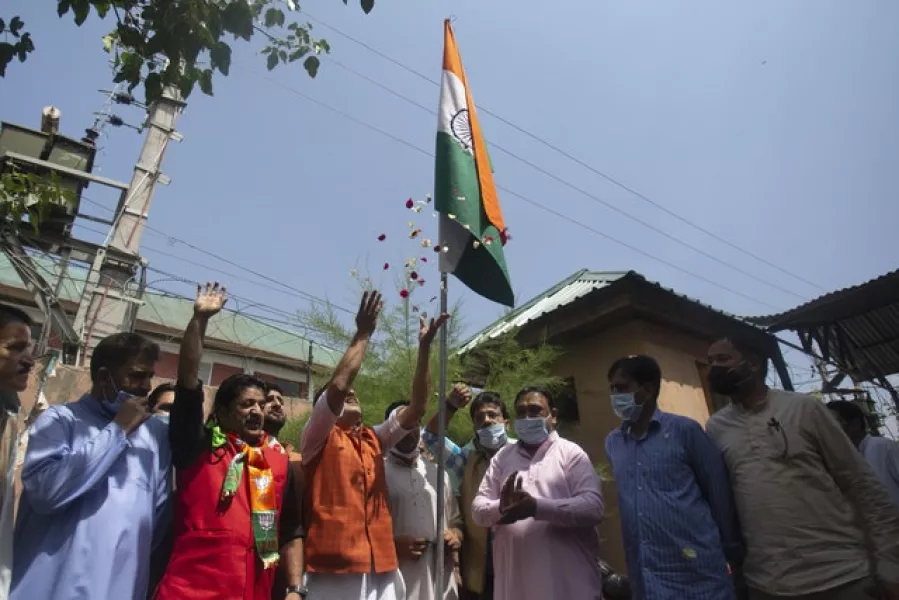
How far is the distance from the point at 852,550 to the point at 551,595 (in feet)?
4.50

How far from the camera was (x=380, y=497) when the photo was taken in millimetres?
3213

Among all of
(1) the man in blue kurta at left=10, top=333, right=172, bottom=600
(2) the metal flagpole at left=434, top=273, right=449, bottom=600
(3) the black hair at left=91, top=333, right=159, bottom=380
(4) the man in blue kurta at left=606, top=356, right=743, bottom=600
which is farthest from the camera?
(2) the metal flagpole at left=434, top=273, right=449, bottom=600

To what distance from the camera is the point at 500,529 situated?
10.7ft

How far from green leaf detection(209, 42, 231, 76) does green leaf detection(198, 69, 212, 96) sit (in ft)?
0.60

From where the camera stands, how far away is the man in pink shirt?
2910 millimetres

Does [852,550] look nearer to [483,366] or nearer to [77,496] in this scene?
[77,496]

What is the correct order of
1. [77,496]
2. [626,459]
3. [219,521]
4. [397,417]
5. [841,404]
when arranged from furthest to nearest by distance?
[841,404] → [397,417] → [626,459] → [219,521] → [77,496]

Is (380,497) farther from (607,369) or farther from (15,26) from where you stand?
(607,369)

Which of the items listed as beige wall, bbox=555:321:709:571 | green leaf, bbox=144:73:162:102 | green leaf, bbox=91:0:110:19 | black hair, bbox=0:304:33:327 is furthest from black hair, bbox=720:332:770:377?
beige wall, bbox=555:321:709:571

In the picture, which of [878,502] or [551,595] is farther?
[551,595]

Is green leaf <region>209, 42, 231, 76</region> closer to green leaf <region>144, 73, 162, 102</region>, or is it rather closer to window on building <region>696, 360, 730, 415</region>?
green leaf <region>144, 73, 162, 102</region>

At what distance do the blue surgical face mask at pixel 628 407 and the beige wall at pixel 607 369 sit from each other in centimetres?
465

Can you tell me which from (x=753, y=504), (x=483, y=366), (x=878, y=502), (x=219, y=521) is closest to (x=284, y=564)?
(x=219, y=521)

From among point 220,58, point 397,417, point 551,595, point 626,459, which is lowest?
point 551,595
